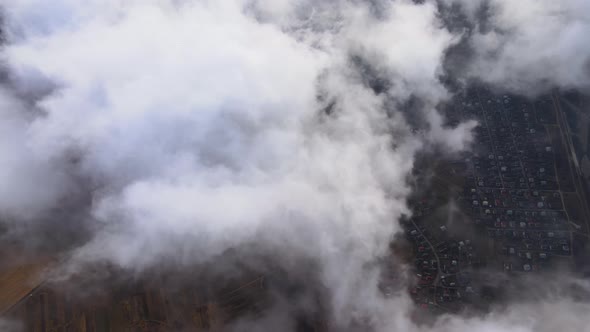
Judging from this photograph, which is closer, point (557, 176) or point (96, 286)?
point (96, 286)

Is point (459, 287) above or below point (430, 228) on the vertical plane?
below

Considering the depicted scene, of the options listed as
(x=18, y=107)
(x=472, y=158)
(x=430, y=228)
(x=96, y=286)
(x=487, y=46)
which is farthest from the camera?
(x=487, y=46)

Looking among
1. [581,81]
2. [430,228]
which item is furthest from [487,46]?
[430,228]

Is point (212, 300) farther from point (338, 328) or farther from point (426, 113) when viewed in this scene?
point (426, 113)

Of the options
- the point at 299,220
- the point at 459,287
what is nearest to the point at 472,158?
the point at 459,287

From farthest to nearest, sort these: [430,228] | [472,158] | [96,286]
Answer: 1. [472,158]
2. [430,228]
3. [96,286]

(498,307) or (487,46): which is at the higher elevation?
(487,46)

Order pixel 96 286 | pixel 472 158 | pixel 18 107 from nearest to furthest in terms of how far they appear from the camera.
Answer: pixel 96 286 < pixel 18 107 < pixel 472 158

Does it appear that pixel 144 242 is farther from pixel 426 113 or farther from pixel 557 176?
pixel 557 176

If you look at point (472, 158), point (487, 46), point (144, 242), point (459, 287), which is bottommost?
point (459, 287)
